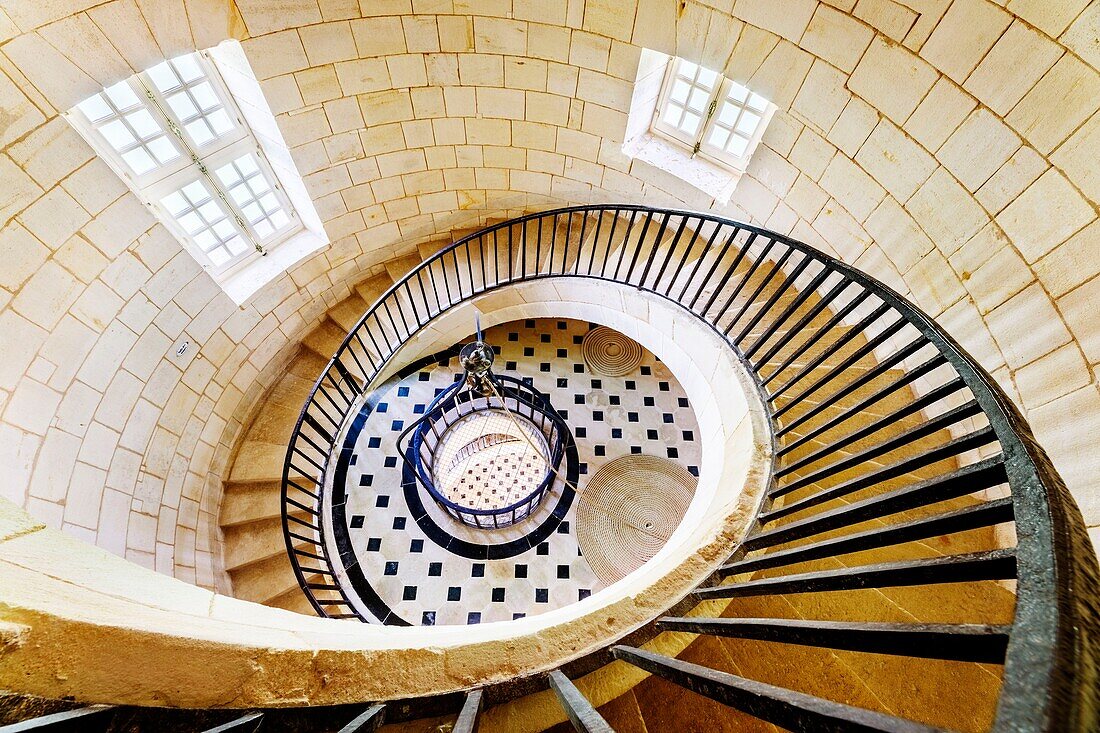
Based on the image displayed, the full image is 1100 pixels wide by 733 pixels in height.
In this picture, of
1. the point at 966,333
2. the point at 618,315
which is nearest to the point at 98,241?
the point at 618,315

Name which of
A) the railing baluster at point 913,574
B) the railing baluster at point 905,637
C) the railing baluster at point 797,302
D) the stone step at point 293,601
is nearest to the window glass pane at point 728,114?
the railing baluster at point 797,302

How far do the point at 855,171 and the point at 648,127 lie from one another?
2.00m

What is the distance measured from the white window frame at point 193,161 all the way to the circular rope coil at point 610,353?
4023mm

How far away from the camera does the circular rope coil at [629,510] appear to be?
5047 mm

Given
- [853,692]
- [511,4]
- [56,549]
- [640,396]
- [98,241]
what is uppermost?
[511,4]

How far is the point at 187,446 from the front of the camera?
4.60 m

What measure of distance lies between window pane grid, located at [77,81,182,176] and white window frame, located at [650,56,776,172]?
4032 mm

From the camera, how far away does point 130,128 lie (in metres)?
3.44

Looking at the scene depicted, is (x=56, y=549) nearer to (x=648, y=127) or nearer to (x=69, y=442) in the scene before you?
(x=69, y=442)

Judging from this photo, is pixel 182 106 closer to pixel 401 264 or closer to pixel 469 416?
pixel 401 264

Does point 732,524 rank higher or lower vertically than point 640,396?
lower

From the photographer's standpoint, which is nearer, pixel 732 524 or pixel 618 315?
pixel 732 524

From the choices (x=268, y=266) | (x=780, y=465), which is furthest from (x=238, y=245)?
(x=780, y=465)

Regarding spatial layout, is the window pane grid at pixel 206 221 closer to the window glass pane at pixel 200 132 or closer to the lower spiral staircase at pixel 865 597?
the window glass pane at pixel 200 132
